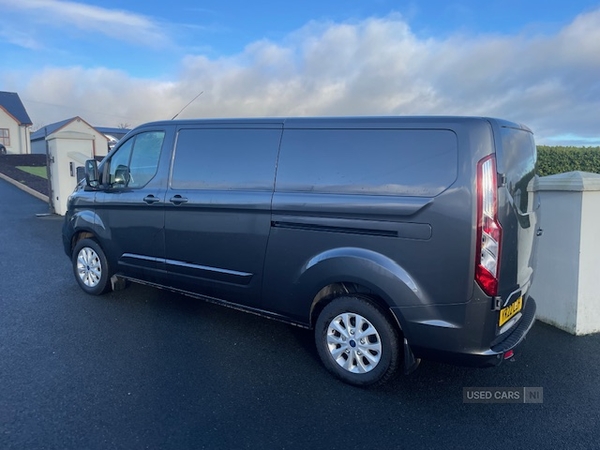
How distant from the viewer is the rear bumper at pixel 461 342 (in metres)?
Result: 2.88

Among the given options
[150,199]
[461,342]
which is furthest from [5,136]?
[461,342]

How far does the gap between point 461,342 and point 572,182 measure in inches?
89.3

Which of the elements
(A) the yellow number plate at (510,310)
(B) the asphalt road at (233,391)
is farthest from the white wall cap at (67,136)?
(A) the yellow number plate at (510,310)

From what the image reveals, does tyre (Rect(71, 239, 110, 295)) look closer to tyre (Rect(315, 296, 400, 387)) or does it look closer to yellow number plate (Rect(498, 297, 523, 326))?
tyre (Rect(315, 296, 400, 387))

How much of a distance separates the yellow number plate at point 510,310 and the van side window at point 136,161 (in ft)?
11.2

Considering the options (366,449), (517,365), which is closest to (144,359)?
(366,449)

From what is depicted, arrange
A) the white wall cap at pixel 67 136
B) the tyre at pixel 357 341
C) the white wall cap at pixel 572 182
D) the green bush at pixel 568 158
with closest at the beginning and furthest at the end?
the tyre at pixel 357 341 → the white wall cap at pixel 572 182 → the green bush at pixel 568 158 → the white wall cap at pixel 67 136

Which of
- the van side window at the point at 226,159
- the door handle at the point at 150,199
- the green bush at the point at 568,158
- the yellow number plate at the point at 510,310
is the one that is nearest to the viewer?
the yellow number plate at the point at 510,310

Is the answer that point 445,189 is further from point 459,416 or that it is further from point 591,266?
point 591,266

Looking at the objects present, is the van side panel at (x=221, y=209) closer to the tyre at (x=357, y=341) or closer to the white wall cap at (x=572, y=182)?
the tyre at (x=357, y=341)

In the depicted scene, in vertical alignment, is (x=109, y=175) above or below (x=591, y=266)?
above

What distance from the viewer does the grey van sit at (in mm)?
2850

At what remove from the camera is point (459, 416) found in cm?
296

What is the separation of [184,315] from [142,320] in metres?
0.42
